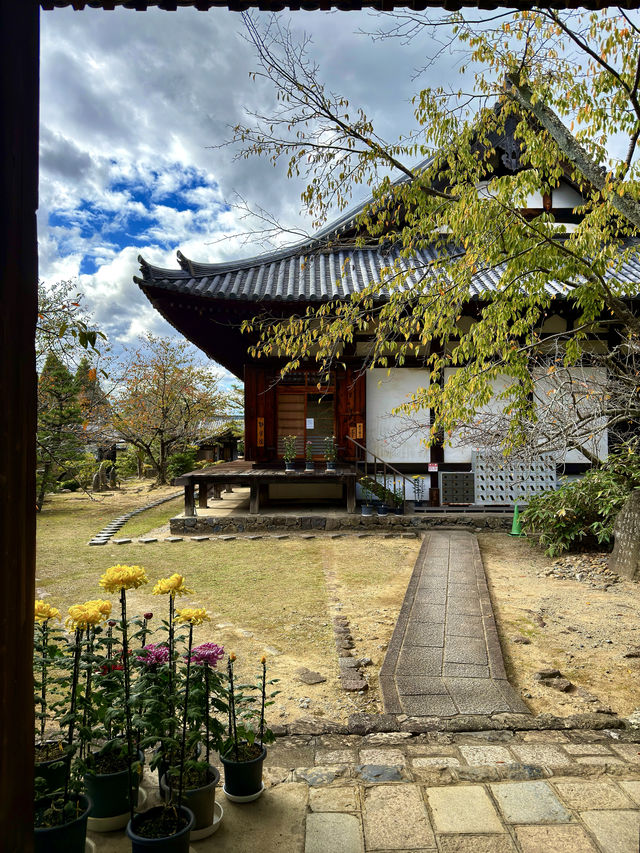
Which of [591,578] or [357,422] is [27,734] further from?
[357,422]

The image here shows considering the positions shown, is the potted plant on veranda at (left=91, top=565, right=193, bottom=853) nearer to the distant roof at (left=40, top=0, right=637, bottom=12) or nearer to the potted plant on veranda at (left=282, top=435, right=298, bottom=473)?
the distant roof at (left=40, top=0, right=637, bottom=12)

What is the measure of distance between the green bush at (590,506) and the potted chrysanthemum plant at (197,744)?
679 cm

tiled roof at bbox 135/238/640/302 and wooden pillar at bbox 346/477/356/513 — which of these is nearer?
tiled roof at bbox 135/238/640/302

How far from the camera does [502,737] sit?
295 centimetres

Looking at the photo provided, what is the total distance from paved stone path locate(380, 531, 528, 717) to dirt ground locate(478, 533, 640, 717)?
19 centimetres

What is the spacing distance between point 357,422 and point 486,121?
265 inches

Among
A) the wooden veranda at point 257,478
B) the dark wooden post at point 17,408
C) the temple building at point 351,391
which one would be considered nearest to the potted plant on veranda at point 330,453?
the wooden veranda at point 257,478

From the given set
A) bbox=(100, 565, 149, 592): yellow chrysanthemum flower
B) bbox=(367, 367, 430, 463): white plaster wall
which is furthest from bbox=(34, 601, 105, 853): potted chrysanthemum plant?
bbox=(367, 367, 430, 463): white plaster wall

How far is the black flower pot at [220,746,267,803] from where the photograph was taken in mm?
2301

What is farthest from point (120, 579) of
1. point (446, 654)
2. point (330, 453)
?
point (330, 453)

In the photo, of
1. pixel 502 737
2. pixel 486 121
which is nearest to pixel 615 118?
pixel 486 121

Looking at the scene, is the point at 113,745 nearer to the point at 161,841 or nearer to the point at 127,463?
the point at 161,841

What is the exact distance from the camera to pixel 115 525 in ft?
35.3

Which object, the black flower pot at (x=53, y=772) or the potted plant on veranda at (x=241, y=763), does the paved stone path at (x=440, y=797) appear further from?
the black flower pot at (x=53, y=772)
